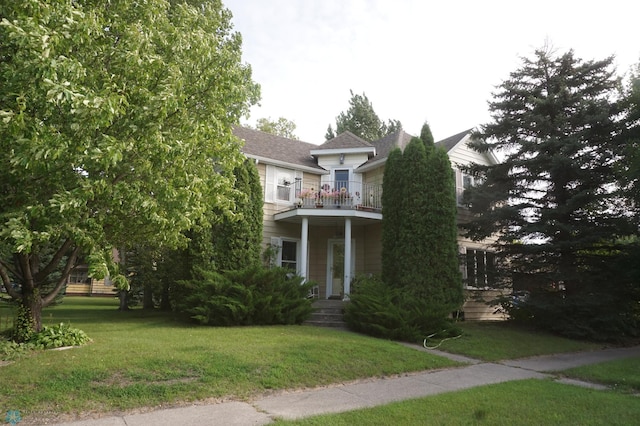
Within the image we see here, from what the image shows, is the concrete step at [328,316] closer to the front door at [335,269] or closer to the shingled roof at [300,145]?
the front door at [335,269]

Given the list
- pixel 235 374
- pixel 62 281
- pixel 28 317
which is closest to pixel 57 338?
pixel 28 317

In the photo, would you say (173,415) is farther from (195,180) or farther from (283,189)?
(283,189)

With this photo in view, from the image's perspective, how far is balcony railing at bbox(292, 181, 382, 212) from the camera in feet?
50.3

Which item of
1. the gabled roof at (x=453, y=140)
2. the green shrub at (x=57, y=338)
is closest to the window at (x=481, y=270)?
the gabled roof at (x=453, y=140)

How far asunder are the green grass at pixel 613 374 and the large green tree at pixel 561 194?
3.69 meters

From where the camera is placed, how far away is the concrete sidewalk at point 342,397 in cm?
466

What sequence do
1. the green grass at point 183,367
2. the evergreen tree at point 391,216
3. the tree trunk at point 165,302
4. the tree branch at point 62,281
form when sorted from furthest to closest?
the tree trunk at point 165,302 < the evergreen tree at point 391,216 < the tree branch at point 62,281 < the green grass at point 183,367

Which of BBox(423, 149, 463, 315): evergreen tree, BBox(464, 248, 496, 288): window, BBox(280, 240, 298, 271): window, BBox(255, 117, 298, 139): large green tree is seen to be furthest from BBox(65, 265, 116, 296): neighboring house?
BBox(423, 149, 463, 315): evergreen tree

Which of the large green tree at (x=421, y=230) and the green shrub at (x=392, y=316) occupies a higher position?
the large green tree at (x=421, y=230)

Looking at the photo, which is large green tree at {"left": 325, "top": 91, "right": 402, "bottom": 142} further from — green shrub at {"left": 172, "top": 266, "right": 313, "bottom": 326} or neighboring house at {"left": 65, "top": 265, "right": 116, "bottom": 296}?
green shrub at {"left": 172, "top": 266, "right": 313, "bottom": 326}

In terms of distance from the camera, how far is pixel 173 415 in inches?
189

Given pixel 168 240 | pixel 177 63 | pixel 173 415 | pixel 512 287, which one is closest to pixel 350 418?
pixel 173 415

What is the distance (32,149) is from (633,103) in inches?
Answer: 560

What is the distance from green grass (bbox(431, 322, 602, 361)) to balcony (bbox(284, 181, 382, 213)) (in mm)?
5486
